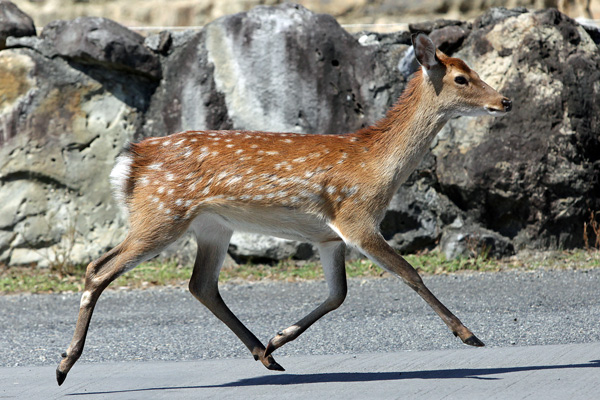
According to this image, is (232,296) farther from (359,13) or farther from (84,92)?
(359,13)

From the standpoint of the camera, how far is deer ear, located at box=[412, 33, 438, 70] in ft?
16.5

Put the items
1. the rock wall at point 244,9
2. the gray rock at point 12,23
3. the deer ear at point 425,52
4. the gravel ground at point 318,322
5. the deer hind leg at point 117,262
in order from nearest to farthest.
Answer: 1. the deer hind leg at point 117,262
2. the deer ear at point 425,52
3. the gravel ground at point 318,322
4. the gray rock at point 12,23
5. the rock wall at point 244,9

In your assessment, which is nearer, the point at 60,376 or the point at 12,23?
the point at 60,376

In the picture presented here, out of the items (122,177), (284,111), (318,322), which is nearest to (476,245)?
(284,111)

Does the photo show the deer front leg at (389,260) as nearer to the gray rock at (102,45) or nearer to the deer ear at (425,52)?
the deer ear at (425,52)

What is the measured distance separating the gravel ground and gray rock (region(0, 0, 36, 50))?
2.95m

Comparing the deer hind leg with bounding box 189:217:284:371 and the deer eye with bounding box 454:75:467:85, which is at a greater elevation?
the deer eye with bounding box 454:75:467:85

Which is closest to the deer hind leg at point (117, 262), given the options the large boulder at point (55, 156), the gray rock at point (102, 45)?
the large boulder at point (55, 156)

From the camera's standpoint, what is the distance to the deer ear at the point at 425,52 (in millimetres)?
5031

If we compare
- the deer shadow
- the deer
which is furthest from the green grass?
the deer shadow

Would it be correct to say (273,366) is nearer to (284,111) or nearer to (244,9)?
(284,111)

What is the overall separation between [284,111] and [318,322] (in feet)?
9.90

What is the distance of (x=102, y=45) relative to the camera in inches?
338

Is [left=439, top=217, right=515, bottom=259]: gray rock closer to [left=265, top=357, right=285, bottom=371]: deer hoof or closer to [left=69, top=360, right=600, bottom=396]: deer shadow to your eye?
[left=69, top=360, right=600, bottom=396]: deer shadow
